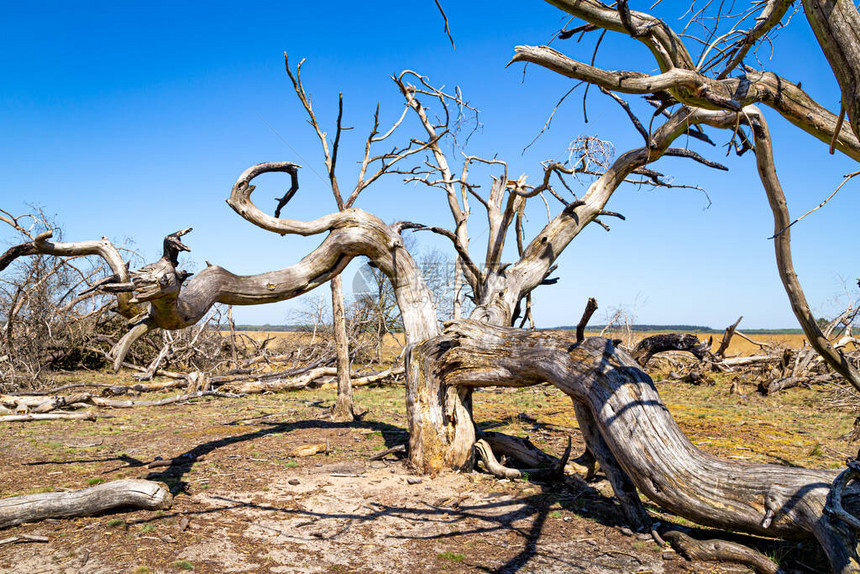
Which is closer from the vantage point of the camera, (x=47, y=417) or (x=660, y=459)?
(x=660, y=459)

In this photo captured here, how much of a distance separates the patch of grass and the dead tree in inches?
57.8

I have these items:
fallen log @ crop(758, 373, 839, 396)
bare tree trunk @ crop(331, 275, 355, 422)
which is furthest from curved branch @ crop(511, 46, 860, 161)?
fallen log @ crop(758, 373, 839, 396)

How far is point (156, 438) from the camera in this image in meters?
7.57

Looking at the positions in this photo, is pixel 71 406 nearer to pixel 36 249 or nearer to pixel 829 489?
pixel 36 249

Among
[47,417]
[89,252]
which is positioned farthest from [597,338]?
[47,417]

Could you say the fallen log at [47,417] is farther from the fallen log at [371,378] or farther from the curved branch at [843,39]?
the curved branch at [843,39]

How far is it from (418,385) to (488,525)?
1.78m

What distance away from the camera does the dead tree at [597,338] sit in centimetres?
288

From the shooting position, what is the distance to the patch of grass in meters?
3.88

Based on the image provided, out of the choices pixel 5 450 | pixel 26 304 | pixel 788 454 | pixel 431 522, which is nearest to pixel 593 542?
pixel 431 522

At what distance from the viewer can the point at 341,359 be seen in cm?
867

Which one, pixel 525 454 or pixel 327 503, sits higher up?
pixel 525 454

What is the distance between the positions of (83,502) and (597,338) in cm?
448

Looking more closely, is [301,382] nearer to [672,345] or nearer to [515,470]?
[515,470]
